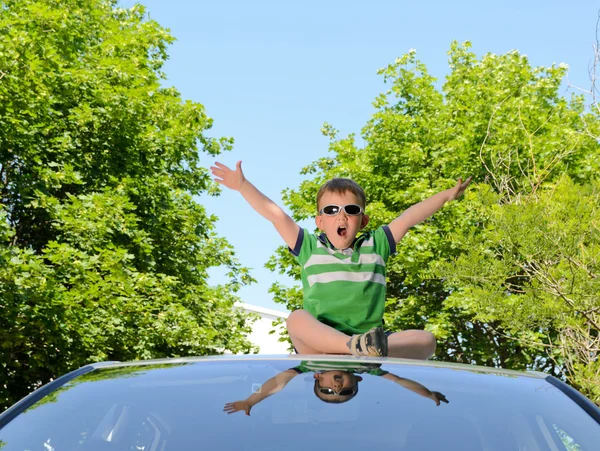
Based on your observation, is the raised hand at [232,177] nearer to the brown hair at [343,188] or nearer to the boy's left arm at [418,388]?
the brown hair at [343,188]

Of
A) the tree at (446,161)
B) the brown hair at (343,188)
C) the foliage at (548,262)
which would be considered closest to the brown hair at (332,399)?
the brown hair at (343,188)

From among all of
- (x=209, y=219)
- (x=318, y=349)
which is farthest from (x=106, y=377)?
(x=209, y=219)

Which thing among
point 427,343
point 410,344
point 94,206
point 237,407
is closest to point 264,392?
point 237,407

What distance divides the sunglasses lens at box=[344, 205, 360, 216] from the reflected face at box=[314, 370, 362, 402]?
251 cm

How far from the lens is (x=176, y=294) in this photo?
2628cm

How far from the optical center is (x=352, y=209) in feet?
16.0

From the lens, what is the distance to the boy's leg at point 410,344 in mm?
4148

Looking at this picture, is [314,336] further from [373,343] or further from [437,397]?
[437,397]

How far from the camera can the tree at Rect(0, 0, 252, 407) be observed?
20156 mm

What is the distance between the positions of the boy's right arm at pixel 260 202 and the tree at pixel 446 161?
21.7 m

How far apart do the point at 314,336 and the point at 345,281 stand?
0.50 meters

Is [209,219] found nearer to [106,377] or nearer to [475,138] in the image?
[475,138]

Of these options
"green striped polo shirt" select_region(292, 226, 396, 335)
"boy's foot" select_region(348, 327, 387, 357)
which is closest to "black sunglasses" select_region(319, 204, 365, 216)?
"green striped polo shirt" select_region(292, 226, 396, 335)

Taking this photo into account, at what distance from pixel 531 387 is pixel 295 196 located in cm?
2979
